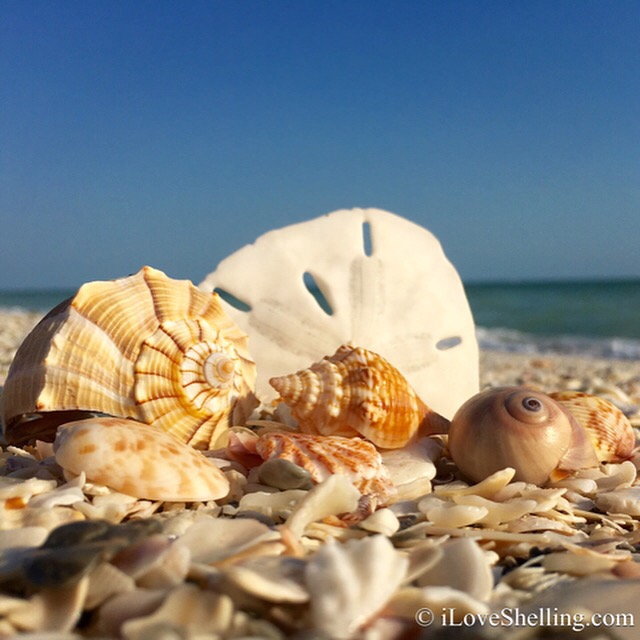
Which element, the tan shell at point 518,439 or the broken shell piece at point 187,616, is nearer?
the broken shell piece at point 187,616

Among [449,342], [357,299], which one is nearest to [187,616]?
[357,299]

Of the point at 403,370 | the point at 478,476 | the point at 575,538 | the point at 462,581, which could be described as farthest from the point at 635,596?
the point at 403,370

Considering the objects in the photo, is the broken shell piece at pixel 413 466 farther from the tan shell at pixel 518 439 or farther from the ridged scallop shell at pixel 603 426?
the ridged scallop shell at pixel 603 426

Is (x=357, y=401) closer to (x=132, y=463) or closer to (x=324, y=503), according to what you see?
(x=324, y=503)

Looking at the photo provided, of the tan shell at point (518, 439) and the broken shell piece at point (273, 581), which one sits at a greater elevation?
the broken shell piece at point (273, 581)

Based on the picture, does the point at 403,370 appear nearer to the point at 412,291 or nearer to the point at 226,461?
the point at 412,291

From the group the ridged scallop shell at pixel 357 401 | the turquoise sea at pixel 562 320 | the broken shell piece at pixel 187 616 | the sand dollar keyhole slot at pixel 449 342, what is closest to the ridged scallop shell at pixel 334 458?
the ridged scallop shell at pixel 357 401
